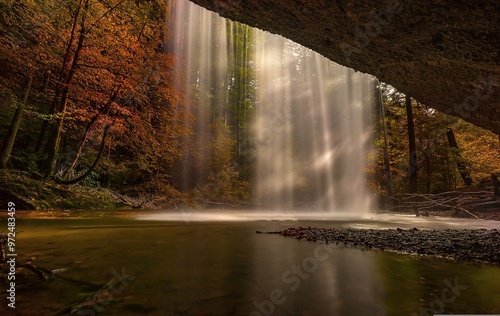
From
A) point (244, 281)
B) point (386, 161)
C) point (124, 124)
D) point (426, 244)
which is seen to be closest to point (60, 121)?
point (124, 124)

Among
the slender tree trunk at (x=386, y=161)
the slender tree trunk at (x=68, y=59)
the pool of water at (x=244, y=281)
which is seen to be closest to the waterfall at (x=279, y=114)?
the slender tree trunk at (x=386, y=161)

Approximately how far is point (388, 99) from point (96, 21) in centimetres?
2308

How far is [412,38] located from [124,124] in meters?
11.9

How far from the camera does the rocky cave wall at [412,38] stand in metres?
3.83

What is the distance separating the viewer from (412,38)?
4.48 meters

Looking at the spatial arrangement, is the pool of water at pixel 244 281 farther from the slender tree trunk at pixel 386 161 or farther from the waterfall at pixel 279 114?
the slender tree trunk at pixel 386 161

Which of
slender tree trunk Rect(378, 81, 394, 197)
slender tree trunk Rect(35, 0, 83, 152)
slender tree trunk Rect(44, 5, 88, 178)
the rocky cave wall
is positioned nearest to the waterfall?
slender tree trunk Rect(378, 81, 394, 197)

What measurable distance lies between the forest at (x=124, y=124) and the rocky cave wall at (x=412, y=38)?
8.05 metres

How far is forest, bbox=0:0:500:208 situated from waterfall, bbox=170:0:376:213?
1298mm

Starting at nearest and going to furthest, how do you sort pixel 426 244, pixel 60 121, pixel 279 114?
pixel 426 244, pixel 60 121, pixel 279 114

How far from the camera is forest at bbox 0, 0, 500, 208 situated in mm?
10484

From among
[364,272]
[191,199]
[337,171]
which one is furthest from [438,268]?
[337,171]

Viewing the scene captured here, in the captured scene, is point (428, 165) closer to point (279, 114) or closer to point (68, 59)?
point (279, 114)

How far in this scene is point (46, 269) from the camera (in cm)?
275
